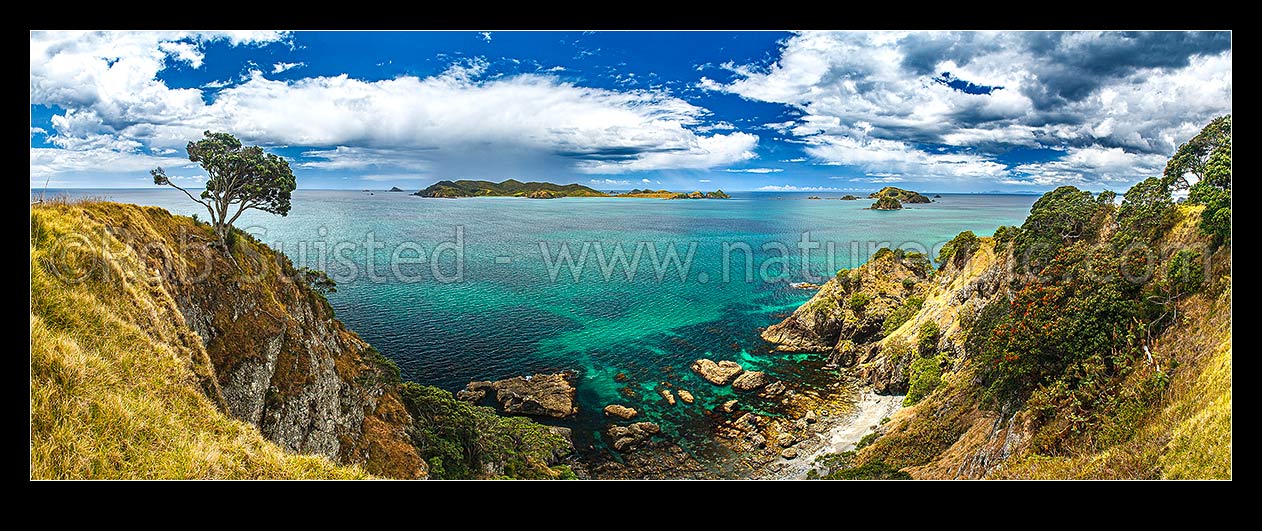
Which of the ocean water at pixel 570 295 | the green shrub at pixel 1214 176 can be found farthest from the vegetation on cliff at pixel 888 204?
the green shrub at pixel 1214 176

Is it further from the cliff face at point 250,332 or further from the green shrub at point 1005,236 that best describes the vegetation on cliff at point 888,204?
the cliff face at point 250,332

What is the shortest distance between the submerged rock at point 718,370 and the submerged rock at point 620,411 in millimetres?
6946

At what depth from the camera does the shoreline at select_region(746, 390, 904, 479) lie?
26.2 metres

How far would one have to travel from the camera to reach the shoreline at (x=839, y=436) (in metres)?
26.2

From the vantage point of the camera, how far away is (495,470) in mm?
22844

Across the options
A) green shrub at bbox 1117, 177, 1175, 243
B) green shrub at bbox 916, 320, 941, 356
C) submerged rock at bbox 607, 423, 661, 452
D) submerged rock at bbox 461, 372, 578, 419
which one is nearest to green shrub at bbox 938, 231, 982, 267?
green shrub at bbox 916, 320, 941, 356

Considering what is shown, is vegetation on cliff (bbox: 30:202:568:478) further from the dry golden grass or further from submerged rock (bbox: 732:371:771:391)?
submerged rock (bbox: 732:371:771:391)

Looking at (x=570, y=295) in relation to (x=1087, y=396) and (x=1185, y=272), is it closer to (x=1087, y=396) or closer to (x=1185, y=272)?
(x=1087, y=396)

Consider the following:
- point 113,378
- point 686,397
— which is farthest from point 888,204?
point 113,378

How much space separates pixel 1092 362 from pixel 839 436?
14.1 m

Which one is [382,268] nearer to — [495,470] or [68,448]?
[495,470]

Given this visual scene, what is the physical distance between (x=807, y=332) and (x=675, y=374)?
1387 cm

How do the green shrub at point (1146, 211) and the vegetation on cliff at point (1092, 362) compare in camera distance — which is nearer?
the vegetation on cliff at point (1092, 362)

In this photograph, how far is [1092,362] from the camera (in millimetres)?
16484
